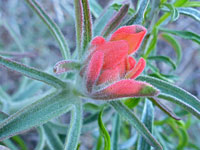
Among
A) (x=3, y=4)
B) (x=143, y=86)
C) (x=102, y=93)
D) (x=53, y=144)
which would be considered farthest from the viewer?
(x=3, y=4)

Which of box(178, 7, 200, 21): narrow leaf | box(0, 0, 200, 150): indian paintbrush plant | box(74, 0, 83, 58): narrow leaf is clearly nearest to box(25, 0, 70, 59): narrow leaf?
box(0, 0, 200, 150): indian paintbrush plant

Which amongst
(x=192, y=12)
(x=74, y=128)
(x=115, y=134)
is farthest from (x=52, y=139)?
(x=192, y=12)

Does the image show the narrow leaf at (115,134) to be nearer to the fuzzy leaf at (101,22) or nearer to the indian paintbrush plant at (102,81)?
the indian paintbrush plant at (102,81)

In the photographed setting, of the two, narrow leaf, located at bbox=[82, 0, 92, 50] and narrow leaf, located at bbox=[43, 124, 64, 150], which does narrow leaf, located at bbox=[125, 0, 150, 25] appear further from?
narrow leaf, located at bbox=[43, 124, 64, 150]

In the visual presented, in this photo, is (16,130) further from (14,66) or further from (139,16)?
(139,16)

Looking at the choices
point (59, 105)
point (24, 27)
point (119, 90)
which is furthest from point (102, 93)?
point (24, 27)

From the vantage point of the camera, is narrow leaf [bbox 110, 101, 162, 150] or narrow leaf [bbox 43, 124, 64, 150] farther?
narrow leaf [bbox 43, 124, 64, 150]

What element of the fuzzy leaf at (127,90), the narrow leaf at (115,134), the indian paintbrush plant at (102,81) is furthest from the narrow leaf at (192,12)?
the narrow leaf at (115,134)

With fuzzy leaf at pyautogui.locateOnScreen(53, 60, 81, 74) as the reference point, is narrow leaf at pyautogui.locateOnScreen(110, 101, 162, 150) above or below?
below
